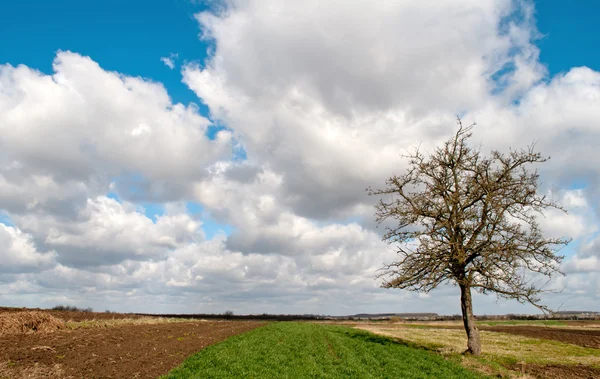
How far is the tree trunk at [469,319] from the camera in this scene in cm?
2484

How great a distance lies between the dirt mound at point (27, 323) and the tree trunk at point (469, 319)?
Result: 93.6ft

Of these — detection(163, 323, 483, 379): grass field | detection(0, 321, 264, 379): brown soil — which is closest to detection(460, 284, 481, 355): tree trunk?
detection(163, 323, 483, 379): grass field

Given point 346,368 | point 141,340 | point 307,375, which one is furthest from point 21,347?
point 346,368

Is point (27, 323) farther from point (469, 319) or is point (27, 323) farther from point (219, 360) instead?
point (469, 319)

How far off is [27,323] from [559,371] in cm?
3325

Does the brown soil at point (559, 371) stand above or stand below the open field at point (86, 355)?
below

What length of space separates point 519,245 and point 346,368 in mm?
13793

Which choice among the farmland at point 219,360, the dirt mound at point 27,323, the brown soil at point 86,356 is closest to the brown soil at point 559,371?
the farmland at point 219,360

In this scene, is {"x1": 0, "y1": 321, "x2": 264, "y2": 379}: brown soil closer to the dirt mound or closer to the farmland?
the farmland

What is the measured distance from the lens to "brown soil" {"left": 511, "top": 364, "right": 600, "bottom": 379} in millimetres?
19344

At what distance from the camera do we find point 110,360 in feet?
62.1

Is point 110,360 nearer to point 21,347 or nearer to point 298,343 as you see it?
point 21,347

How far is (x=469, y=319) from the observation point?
25.1m

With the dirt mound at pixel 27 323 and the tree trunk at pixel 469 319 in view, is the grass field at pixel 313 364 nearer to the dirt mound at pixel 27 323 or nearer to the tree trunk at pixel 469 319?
the tree trunk at pixel 469 319
